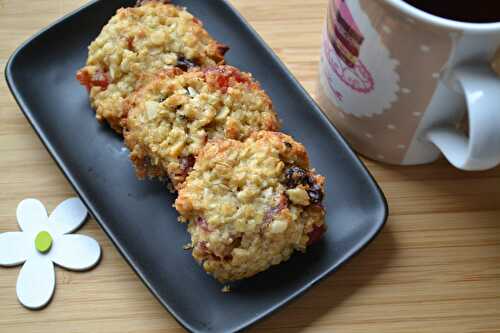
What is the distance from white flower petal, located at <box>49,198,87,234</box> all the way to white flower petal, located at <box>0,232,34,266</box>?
0.19 ft

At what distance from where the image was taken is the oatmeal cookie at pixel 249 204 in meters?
1.20

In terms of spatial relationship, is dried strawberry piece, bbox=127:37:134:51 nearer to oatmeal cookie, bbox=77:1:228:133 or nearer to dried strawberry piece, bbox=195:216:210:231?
oatmeal cookie, bbox=77:1:228:133

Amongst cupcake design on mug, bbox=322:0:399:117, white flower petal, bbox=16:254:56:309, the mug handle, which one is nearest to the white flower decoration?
white flower petal, bbox=16:254:56:309

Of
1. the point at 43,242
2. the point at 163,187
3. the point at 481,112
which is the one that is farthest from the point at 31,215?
the point at 481,112

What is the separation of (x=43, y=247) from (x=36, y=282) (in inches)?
2.9

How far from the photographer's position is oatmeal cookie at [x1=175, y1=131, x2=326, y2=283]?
1.20 metres

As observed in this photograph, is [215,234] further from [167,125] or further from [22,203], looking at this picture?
[22,203]

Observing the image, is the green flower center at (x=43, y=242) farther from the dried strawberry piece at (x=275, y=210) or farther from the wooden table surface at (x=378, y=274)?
the dried strawberry piece at (x=275, y=210)

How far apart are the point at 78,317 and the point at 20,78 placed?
0.57 meters

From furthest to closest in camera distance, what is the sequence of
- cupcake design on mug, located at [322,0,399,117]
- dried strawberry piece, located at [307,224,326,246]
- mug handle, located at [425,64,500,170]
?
dried strawberry piece, located at [307,224,326,246] < cupcake design on mug, located at [322,0,399,117] < mug handle, located at [425,64,500,170]

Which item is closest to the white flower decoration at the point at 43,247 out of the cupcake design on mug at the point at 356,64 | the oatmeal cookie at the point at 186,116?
the oatmeal cookie at the point at 186,116

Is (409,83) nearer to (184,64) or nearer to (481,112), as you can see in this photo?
(481,112)

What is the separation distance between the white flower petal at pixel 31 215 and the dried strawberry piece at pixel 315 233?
578mm

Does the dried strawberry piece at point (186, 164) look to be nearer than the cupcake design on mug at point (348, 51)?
No
